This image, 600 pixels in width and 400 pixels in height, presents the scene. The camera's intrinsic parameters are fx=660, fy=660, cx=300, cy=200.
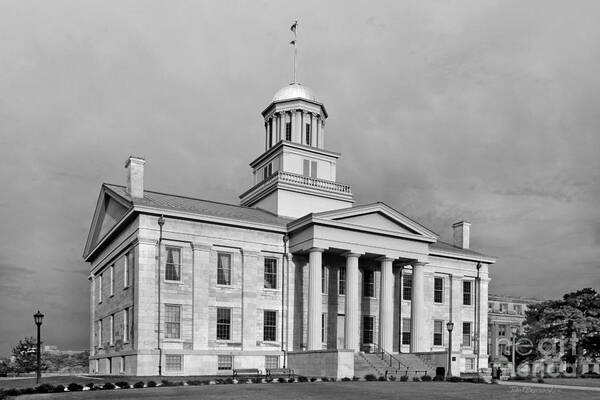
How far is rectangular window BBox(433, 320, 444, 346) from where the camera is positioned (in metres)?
58.3

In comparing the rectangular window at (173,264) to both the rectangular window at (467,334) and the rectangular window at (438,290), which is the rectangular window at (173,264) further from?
the rectangular window at (467,334)

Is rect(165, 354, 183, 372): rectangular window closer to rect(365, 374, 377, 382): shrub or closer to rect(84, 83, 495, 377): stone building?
rect(84, 83, 495, 377): stone building

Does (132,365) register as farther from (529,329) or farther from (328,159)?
(529,329)

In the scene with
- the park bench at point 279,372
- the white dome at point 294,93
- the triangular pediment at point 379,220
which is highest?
the white dome at point 294,93

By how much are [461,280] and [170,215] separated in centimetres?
2893

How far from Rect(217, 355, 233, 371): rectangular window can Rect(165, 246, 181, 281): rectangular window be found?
6359 millimetres

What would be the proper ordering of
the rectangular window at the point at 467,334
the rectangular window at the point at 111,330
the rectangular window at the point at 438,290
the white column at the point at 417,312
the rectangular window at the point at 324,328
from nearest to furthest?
the rectangular window at the point at 111,330, the rectangular window at the point at 324,328, the white column at the point at 417,312, the rectangular window at the point at 438,290, the rectangular window at the point at 467,334

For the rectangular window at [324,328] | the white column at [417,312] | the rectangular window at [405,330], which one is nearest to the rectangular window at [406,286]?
the rectangular window at [405,330]

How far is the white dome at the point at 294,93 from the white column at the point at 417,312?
1895 centimetres

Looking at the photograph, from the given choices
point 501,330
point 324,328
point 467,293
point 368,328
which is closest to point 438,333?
point 467,293

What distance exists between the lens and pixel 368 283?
54.3 metres

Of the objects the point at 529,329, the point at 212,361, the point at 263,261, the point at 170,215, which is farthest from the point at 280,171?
the point at 529,329

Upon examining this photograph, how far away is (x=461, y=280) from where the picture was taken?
60625mm

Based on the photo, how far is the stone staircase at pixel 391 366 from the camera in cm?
4416
